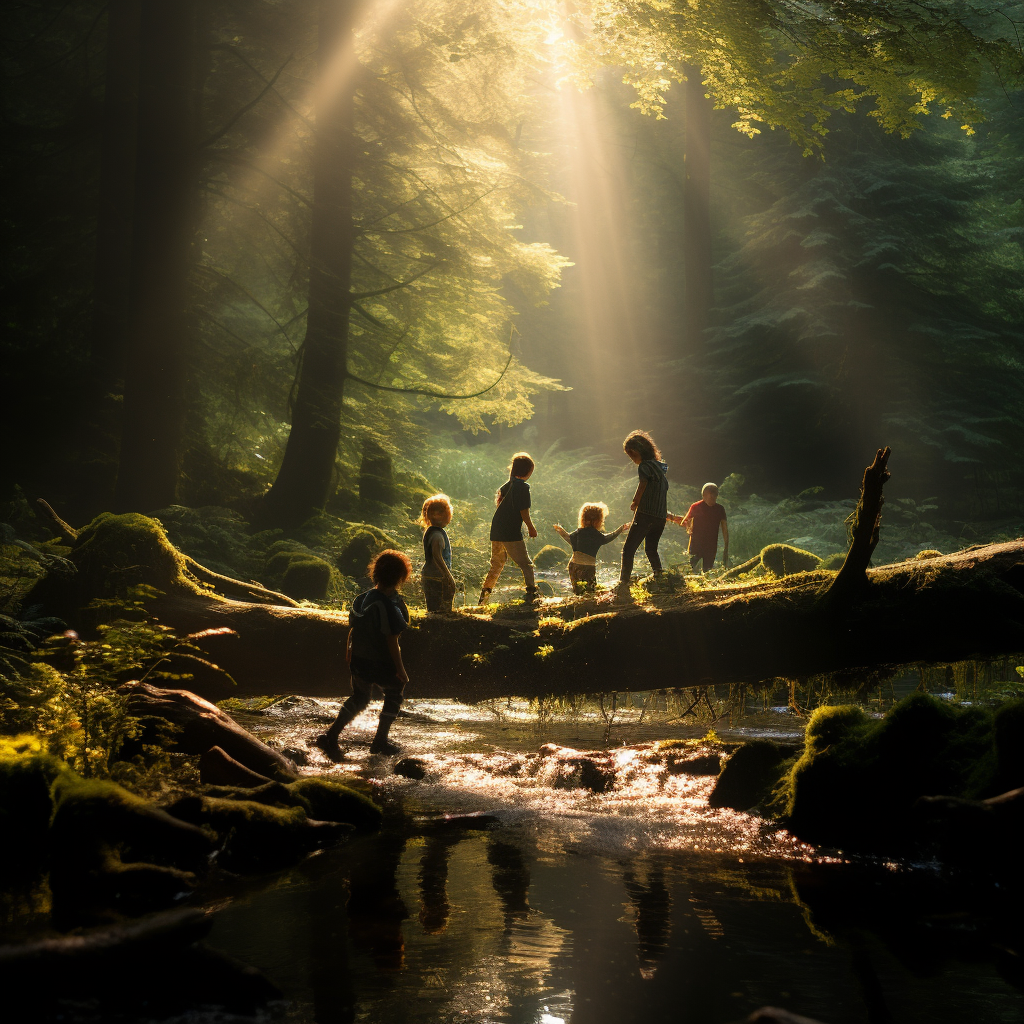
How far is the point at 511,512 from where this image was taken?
9.16m

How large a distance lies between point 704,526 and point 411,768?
745 centimetres

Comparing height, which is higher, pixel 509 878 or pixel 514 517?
pixel 514 517

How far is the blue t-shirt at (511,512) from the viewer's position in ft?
29.9

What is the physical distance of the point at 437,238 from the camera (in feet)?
49.5

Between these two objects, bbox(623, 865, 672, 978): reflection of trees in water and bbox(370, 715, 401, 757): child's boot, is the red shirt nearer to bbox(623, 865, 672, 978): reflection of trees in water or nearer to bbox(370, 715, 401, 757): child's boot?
bbox(370, 715, 401, 757): child's boot

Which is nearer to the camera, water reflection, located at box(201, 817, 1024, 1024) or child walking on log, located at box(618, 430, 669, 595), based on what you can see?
water reflection, located at box(201, 817, 1024, 1024)

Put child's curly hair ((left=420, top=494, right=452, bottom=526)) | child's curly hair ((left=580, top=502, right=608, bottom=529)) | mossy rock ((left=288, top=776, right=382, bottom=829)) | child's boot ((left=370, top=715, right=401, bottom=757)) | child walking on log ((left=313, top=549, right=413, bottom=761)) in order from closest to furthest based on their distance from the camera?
1. mossy rock ((left=288, top=776, right=382, bottom=829))
2. child walking on log ((left=313, top=549, right=413, bottom=761))
3. child's boot ((left=370, top=715, right=401, bottom=757))
4. child's curly hair ((left=420, top=494, right=452, bottom=526))
5. child's curly hair ((left=580, top=502, right=608, bottom=529))

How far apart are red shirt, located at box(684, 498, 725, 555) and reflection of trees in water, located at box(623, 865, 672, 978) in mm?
8755

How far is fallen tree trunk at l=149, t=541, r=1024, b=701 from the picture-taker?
6.05 meters

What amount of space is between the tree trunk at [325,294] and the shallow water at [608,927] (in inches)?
346

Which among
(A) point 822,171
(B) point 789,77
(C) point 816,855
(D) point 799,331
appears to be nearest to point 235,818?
(C) point 816,855

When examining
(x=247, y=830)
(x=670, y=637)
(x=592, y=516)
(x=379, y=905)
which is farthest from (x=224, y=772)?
(x=592, y=516)

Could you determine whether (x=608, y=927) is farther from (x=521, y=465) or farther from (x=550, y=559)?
(x=550, y=559)

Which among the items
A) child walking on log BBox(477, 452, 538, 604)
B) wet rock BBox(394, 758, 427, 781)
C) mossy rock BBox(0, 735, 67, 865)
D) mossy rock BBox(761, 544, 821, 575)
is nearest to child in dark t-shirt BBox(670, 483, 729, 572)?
mossy rock BBox(761, 544, 821, 575)
